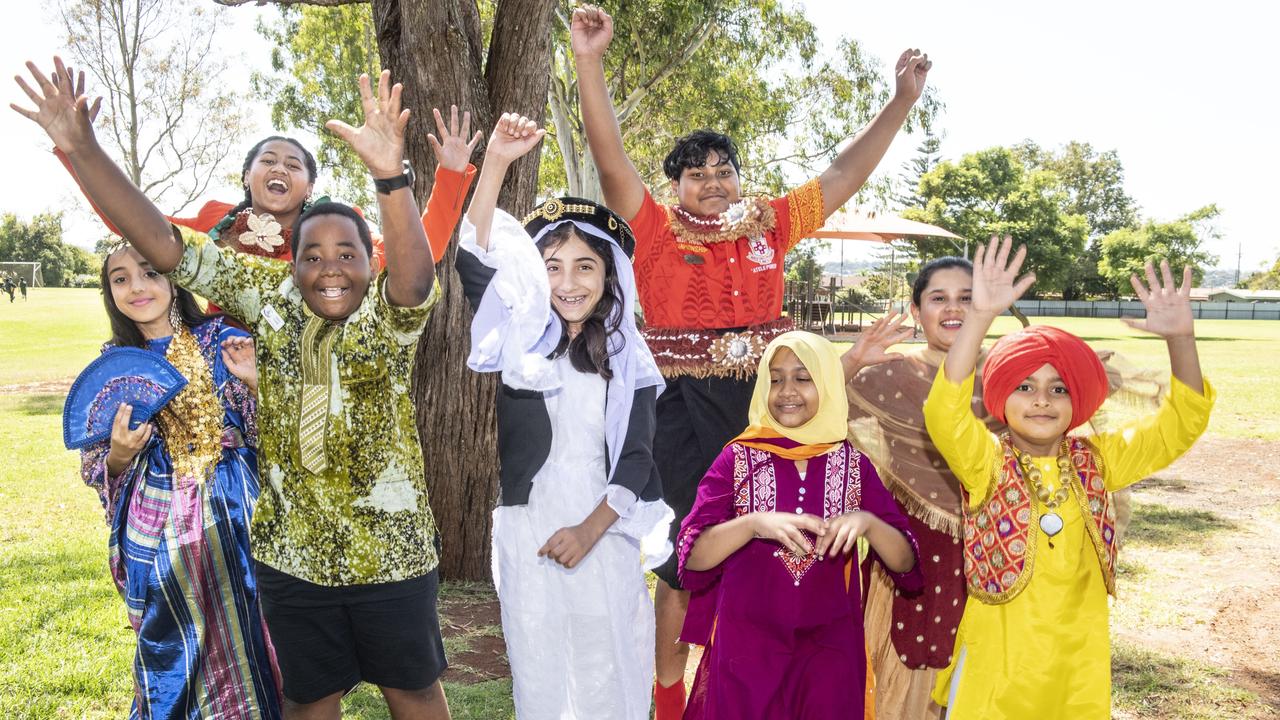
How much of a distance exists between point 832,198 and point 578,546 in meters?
1.74

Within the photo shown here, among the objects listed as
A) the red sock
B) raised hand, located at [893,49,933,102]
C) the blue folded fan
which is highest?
raised hand, located at [893,49,933,102]

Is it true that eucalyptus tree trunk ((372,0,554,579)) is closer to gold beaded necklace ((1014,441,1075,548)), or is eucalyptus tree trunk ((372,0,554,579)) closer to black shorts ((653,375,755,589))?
black shorts ((653,375,755,589))

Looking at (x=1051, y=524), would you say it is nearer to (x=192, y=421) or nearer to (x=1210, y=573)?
(x=192, y=421)

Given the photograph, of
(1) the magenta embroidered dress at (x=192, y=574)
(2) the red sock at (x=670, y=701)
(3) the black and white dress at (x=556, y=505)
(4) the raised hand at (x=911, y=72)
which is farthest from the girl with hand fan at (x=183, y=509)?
(4) the raised hand at (x=911, y=72)

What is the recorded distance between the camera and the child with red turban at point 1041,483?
236 centimetres

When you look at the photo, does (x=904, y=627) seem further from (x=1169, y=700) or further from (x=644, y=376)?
(x=1169, y=700)

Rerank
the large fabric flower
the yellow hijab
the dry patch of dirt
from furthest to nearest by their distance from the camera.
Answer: the dry patch of dirt → the large fabric flower → the yellow hijab

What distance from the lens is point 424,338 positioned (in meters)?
4.82

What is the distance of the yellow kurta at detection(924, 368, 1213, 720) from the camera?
238 centimetres

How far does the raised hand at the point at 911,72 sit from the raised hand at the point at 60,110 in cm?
263

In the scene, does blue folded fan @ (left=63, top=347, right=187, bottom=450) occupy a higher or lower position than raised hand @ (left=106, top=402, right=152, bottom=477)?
higher

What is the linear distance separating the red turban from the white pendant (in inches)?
10.7

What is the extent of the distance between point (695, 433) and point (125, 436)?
5.94 ft

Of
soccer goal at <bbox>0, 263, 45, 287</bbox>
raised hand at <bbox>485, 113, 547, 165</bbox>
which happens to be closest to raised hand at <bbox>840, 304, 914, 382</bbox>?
raised hand at <bbox>485, 113, 547, 165</bbox>
